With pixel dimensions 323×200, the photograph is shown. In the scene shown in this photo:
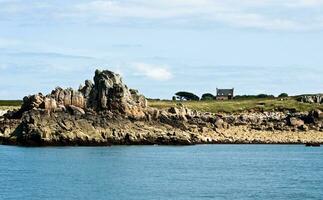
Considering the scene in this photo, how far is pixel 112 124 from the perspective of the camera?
11838 cm

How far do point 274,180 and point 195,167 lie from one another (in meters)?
14.6

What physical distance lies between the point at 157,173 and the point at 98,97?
45573mm

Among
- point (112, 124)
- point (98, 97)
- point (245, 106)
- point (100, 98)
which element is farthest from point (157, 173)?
point (245, 106)

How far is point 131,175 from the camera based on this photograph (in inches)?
3041

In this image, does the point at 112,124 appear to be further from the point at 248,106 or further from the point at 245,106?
the point at 248,106

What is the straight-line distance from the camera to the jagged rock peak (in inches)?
4788

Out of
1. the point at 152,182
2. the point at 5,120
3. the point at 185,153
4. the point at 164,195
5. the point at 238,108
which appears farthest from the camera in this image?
the point at 238,108

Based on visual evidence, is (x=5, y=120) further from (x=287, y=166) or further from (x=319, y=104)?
(x=319, y=104)

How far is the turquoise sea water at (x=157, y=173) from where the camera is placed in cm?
6316

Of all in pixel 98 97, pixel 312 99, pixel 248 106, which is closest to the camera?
pixel 98 97

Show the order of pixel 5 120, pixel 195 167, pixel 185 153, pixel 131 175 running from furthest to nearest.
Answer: pixel 5 120 < pixel 185 153 < pixel 195 167 < pixel 131 175

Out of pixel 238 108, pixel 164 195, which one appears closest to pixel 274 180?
pixel 164 195

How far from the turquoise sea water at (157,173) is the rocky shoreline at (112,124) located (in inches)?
102

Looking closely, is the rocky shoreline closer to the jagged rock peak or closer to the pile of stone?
the jagged rock peak
